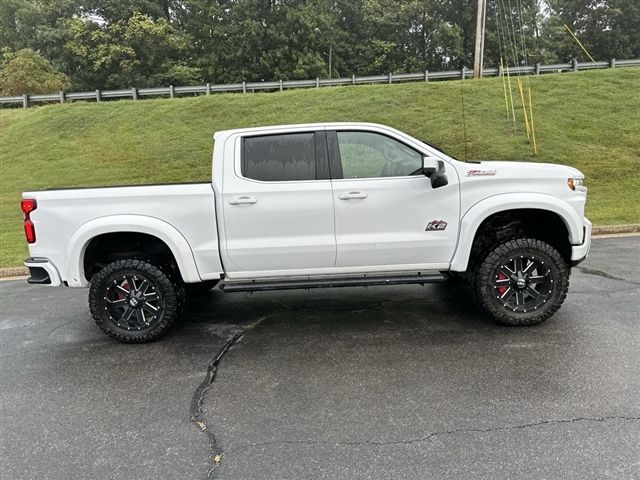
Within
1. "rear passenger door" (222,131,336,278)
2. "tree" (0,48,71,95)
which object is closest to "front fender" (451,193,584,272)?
"rear passenger door" (222,131,336,278)

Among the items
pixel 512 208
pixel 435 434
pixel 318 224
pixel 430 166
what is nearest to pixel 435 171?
pixel 430 166

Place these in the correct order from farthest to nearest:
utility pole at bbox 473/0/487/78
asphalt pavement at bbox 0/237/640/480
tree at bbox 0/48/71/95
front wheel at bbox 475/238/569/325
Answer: tree at bbox 0/48/71/95, utility pole at bbox 473/0/487/78, front wheel at bbox 475/238/569/325, asphalt pavement at bbox 0/237/640/480

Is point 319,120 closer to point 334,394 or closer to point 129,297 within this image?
point 129,297

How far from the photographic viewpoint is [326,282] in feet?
15.2

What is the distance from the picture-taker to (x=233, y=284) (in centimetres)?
468

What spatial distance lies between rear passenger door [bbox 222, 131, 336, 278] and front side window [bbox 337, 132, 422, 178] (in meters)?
0.21

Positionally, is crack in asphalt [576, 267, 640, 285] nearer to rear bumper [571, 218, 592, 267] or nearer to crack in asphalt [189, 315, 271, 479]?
rear bumper [571, 218, 592, 267]

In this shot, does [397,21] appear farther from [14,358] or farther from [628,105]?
[14,358]

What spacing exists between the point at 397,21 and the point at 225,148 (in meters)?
47.1

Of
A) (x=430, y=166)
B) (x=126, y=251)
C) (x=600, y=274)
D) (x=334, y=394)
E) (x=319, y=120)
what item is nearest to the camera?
(x=334, y=394)

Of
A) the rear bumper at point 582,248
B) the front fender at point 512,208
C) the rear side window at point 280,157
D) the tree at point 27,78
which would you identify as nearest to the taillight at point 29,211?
the rear side window at point 280,157

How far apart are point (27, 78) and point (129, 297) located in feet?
93.9

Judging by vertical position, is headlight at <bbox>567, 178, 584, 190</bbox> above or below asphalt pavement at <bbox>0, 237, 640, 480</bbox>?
above

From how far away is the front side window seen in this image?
4.73m
